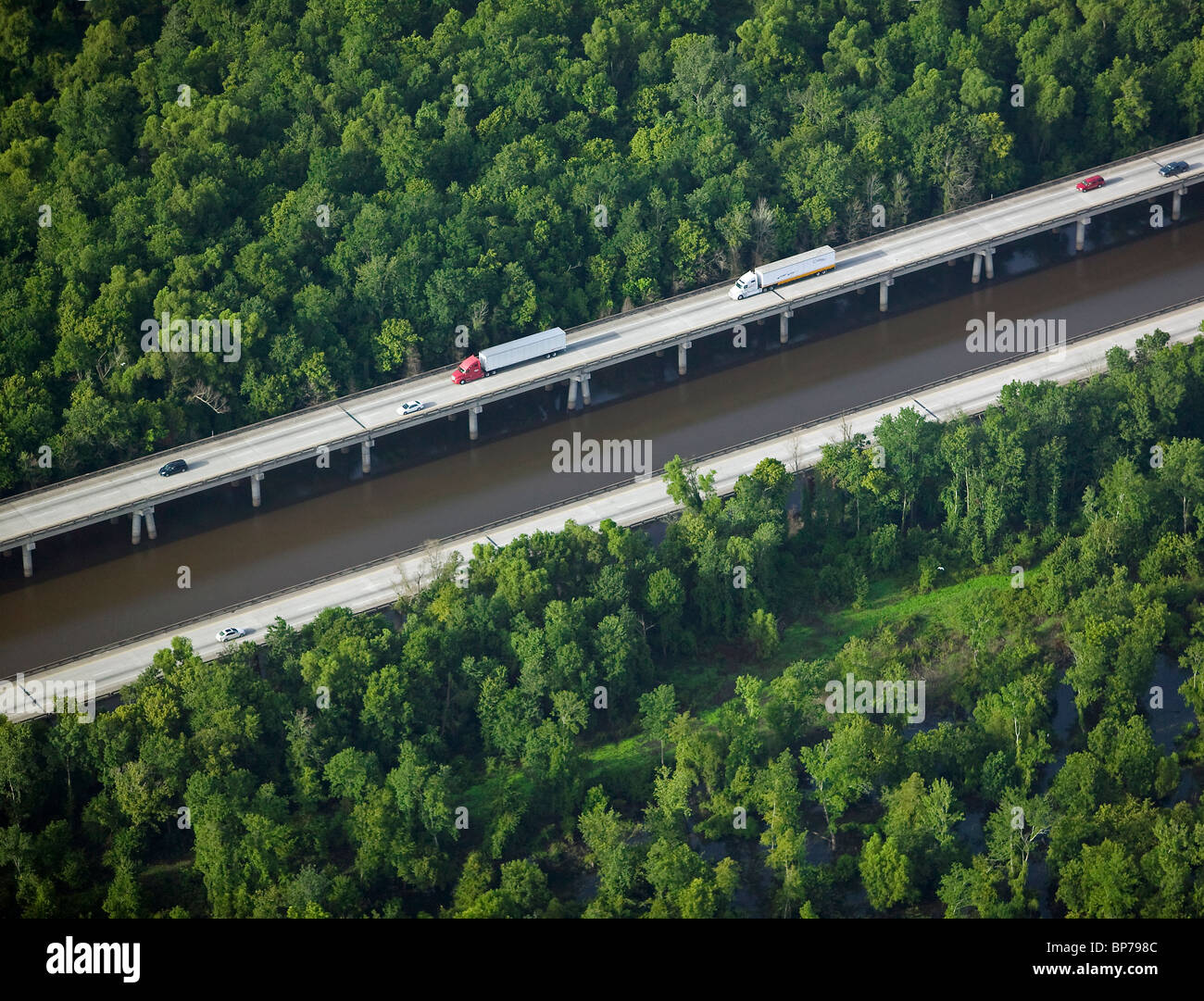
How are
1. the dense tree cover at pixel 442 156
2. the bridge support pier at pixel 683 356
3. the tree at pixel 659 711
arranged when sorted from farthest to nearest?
1. the bridge support pier at pixel 683 356
2. the dense tree cover at pixel 442 156
3. the tree at pixel 659 711

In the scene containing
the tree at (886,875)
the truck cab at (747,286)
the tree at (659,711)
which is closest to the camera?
the tree at (886,875)

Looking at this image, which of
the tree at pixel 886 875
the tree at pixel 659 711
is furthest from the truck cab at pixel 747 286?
the tree at pixel 886 875

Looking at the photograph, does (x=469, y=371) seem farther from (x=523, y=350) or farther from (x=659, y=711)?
(x=659, y=711)

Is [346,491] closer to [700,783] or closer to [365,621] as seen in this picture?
[365,621]

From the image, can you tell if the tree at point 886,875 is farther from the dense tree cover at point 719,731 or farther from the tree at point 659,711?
the tree at point 659,711

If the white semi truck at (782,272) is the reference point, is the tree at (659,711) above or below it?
below

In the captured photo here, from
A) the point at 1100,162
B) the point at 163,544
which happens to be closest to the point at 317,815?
the point at 163,544

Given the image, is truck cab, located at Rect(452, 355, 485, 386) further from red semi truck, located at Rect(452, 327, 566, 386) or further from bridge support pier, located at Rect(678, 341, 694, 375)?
bridge support pier, located at Rect(678, 341, 694, 375)
